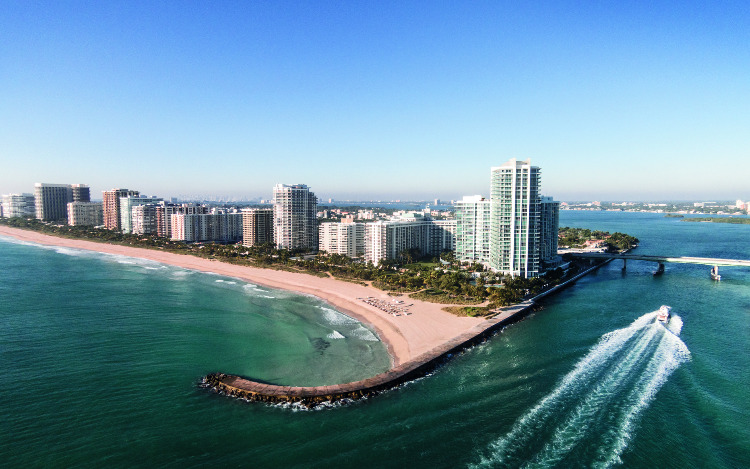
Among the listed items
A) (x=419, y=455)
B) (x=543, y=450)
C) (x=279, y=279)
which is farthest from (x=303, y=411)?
(x=279, y=279)

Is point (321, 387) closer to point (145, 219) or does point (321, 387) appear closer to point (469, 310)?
point (469, 310)

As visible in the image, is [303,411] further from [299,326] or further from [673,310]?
[673,310]

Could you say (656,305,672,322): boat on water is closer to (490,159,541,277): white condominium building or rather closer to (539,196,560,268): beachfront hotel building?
(490,159,541,277): white condominium building

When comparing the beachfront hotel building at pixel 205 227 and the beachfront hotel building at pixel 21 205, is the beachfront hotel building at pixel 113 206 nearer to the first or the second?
the beachfront hotel building at pixel 205 227

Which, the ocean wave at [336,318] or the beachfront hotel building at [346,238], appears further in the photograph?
the beachfront hotel building at [346,238]

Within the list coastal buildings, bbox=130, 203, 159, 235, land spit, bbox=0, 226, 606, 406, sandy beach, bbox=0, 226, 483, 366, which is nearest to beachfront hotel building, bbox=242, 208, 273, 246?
sandy beach, bbox=0, 226, 483, 366

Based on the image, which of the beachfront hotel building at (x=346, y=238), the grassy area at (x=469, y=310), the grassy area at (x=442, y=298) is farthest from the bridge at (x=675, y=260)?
the beachfront hotel building at (x=346, y=238)
